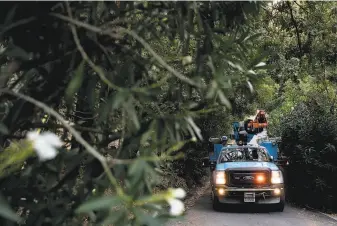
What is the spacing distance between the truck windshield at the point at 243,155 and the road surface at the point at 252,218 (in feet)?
4.46

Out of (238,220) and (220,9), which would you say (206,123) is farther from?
(220,9)

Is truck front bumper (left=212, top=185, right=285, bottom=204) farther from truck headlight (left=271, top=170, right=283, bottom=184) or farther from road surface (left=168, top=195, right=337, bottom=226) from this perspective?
road surface (left=168, top=195, right=337, bottom=226)

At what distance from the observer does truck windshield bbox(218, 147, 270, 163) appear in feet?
40.9

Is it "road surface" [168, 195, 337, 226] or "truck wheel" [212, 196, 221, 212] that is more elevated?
"truck wheel" [212, 196, 221, 212]

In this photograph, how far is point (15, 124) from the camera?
2309 millimetres

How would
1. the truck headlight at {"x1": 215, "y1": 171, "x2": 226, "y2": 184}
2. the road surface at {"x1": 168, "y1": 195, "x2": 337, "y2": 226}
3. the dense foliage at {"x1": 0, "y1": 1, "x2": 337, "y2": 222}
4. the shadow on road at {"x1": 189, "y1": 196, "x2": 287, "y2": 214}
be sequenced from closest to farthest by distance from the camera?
1. the dense foliage at {"x1": 0, "y1": 1, "x2": 337, "y2": 222}
2. the road surface at {"x1": 168, "y1": 195, "x2": 337, "y2": 226}
3. the truck headlight at {"x1": 215, "y1": 171, "x2": 226, "y2": 184}
4. the shadow on road at {"x1": 189, "y1": 196, "x2": 287, "y2": 214}

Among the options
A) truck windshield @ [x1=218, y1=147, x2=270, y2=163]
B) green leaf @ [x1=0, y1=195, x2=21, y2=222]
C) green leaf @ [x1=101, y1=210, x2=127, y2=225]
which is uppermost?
green leaf @ [x1=0, y1=195, x2=21, y2=222]

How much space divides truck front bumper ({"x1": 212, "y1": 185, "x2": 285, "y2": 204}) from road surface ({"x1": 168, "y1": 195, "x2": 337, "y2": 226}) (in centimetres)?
34

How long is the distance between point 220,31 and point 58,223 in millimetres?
1460

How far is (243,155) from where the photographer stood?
12.5 metres

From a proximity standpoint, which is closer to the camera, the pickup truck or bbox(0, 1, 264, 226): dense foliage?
bbox(0, 1, 264, 226): dense foliage

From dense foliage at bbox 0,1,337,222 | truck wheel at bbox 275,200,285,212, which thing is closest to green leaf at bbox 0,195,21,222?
dense foliage at bbox 0,1,337,222

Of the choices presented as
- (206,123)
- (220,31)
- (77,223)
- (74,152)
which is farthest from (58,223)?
(206,123)

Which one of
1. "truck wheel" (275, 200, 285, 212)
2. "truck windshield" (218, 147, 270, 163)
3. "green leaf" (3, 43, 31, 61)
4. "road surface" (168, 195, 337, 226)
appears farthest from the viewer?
"truck windshield" (218, 147, 270, 163)
